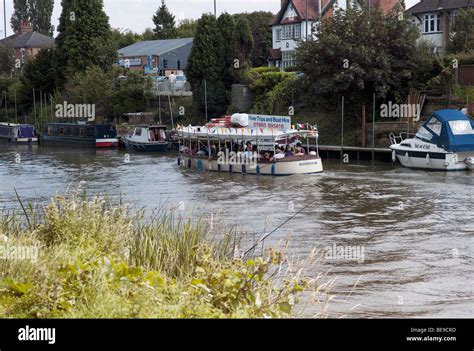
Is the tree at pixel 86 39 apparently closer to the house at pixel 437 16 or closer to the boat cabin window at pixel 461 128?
the house at pixel 437 16

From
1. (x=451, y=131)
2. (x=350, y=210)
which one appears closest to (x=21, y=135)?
(x=451, y=131)

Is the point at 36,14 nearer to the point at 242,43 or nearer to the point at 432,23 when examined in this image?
the point at 242,43

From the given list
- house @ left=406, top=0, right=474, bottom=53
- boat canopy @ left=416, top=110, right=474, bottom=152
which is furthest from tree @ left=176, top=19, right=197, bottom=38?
boat canopy @ left=416, top=110, right=474, bottom=152

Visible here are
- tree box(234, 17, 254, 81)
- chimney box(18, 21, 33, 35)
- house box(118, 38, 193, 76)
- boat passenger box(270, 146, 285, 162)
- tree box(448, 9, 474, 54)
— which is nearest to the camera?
boat passenger box(270, 146, 285, 162)

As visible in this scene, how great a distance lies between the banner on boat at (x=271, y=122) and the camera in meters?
45.1

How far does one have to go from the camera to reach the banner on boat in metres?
45.1

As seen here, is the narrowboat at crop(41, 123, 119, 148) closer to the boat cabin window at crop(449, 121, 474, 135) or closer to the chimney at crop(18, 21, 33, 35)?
the boat cabin window at crop(449, 121, 474, 135)

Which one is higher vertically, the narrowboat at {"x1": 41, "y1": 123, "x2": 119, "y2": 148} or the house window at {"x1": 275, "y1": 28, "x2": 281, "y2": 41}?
the house window at {"x1": 275, "y1": 28, "x2": 281, "y2": 41}

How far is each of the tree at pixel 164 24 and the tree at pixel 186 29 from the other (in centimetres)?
118

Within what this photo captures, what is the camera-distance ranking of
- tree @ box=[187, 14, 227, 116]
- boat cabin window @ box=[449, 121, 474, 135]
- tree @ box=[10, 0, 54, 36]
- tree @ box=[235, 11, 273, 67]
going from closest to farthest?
boat cabin window @ box=[449, 121, 474, 135], tree @ box=[187, 14, 227, 116], tree @ box=[235, 11, 273, 67], tree @ box=[10, 0, 54, 36]

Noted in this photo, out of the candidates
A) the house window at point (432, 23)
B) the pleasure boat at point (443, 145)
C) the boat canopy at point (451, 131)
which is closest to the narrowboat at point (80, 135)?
the house window at point (432, 23)

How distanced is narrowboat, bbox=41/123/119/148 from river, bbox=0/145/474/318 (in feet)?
48.0
